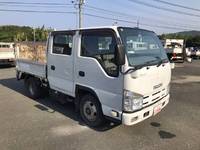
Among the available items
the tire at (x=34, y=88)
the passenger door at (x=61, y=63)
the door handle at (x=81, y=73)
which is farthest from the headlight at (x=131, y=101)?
the tire at (x=34, y=88)

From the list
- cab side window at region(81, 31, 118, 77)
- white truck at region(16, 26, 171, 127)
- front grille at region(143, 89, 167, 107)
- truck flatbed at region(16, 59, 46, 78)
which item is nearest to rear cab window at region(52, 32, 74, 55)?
white truck at region(16, 26, 171, 127)

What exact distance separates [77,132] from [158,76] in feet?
6.59

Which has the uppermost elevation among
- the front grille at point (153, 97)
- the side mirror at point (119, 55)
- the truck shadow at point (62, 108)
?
the side mirror at point (119, 55)

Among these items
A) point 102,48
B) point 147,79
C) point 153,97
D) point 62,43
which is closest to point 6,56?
point 62,43

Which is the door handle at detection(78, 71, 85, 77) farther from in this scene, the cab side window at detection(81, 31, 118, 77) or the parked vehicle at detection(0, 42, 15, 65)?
the parked vehicle at detection(0, 42, 15, 65)

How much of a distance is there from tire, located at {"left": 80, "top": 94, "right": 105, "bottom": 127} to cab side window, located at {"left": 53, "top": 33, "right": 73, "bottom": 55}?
45.4 inches

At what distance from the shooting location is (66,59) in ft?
18.5

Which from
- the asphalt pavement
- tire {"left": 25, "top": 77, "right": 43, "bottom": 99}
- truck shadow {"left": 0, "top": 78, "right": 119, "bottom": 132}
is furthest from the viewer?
tire {"left": 25, "top": 77, "right": 43, "bottom": 99}

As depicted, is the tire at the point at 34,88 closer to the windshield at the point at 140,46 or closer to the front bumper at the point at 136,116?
the windshield at the point at 140,46

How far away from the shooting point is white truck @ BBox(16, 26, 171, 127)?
14.4 ft

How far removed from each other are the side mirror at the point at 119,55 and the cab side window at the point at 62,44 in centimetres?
166

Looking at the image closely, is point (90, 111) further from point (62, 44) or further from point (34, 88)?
point (34, 88)

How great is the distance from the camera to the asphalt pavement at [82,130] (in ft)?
14.8

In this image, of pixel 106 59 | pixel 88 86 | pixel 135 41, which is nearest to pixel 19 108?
pixel 88 86
